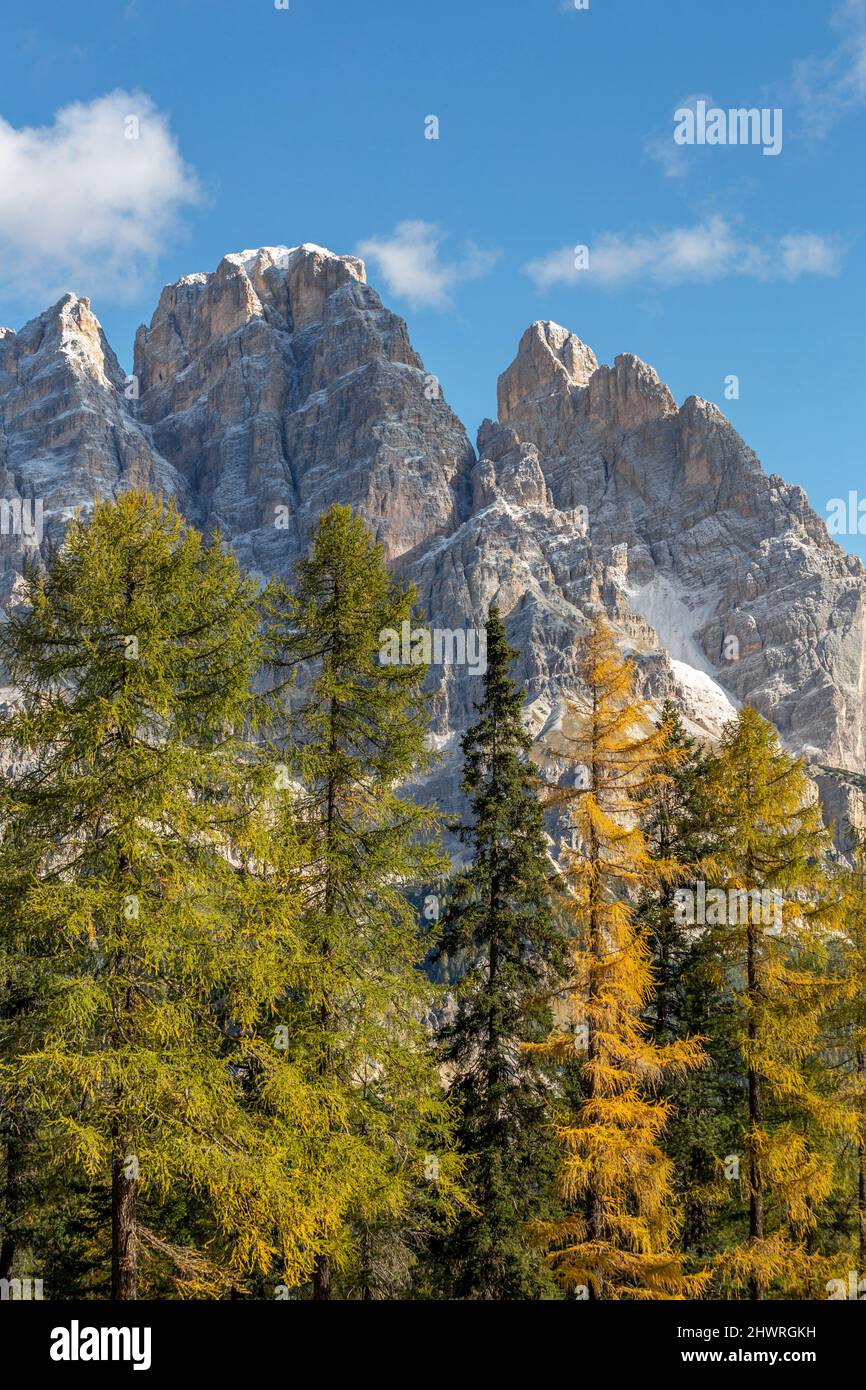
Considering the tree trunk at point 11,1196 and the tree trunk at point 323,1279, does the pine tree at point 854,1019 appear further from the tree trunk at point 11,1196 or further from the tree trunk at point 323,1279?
the tree trunk at point 11,1196

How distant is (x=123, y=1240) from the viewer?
10320mm

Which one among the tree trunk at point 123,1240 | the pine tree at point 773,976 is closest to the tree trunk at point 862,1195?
the pine tree at point 773,976

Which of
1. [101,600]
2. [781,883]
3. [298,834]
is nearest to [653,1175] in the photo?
[781,883]

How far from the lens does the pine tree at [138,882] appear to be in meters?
9.88

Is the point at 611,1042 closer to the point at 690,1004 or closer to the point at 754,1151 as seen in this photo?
the point at 754,1151

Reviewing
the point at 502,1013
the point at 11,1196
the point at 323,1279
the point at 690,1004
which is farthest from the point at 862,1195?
the point at 11,1196

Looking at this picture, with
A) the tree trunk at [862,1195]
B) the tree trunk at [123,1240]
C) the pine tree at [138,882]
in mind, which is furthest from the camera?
the tree trunk at [862,1195]

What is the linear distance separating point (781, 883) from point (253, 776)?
9439mm

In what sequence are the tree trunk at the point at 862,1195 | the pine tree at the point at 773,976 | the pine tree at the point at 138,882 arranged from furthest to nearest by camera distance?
1. the tree trunk at the point at 862,1195
2. the pine tree at the point at 773,976
3. the pine tree at the point at 138,882

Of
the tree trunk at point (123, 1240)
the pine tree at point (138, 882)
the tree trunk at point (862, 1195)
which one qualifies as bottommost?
the tree trunk at point (862, 1195)

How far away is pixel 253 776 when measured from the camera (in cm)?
1177

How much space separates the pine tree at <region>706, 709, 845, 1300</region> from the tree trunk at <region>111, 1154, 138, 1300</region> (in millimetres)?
9858

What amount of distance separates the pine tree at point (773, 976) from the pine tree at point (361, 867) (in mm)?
5168

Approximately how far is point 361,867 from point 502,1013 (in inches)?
221
